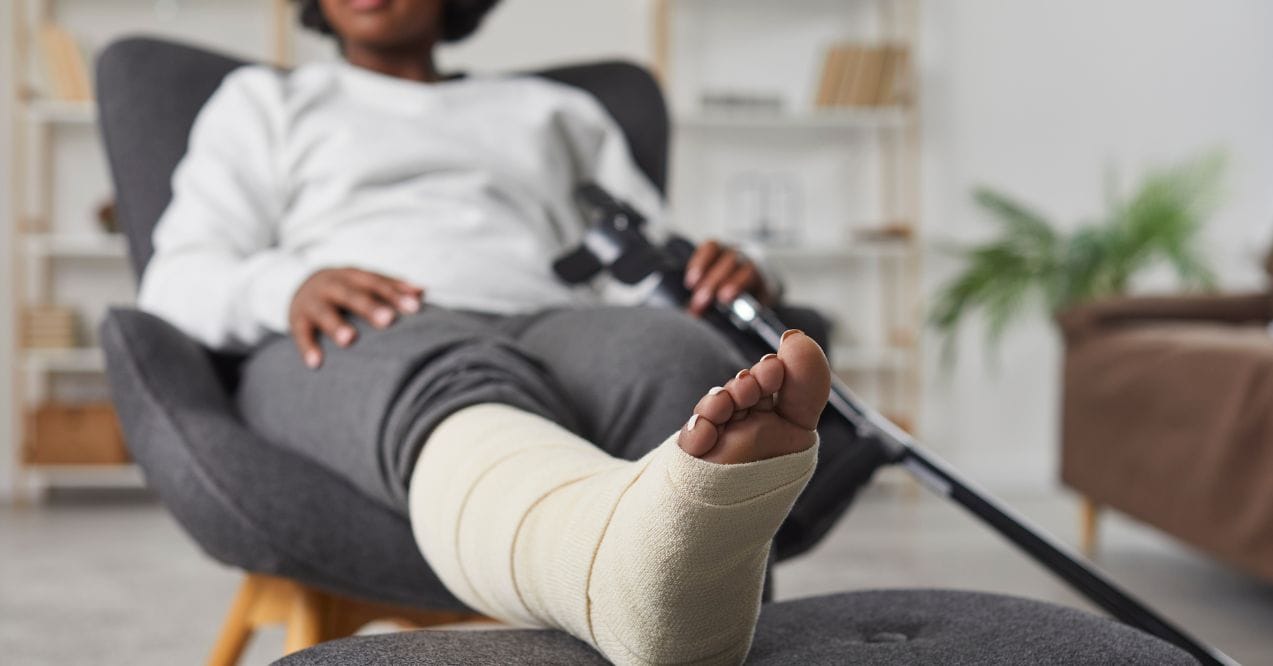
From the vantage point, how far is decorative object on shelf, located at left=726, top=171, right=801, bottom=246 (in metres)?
3.75

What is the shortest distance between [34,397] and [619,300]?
2.70m

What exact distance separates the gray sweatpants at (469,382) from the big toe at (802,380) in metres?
0.28

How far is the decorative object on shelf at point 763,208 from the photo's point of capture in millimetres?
3748

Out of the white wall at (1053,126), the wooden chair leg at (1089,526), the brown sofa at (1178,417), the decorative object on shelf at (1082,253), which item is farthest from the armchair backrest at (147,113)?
the white wall at (1053,126)

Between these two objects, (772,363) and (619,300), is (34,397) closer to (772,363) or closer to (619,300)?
(619,300)

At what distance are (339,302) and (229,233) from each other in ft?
0.95

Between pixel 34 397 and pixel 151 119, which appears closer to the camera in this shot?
pixel 151 119

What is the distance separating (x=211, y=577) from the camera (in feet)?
7.82

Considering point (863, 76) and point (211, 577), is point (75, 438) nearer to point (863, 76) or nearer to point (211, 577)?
point (211, 577)

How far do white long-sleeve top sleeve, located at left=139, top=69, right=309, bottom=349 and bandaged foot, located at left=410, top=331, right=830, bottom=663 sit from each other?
0.45 meters

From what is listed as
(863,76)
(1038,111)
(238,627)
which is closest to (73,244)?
(863,76)

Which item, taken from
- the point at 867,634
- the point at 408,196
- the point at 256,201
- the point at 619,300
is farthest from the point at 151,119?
the point at 867,634

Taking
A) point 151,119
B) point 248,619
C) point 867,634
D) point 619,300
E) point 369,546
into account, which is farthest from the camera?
point 619,300

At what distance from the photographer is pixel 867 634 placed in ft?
2.63
